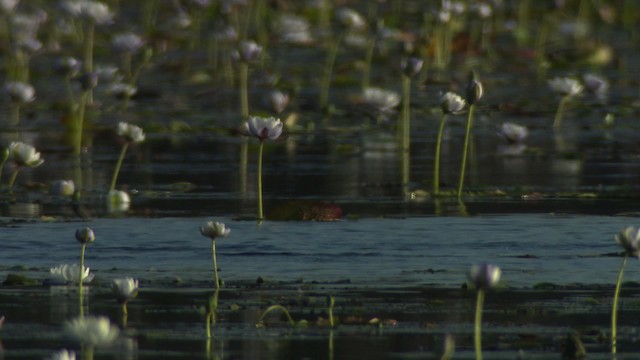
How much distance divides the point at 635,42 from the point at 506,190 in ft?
34.7

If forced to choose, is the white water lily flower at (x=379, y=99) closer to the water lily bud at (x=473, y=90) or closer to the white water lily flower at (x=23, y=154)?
the water lily bud at (x=473, y=90)

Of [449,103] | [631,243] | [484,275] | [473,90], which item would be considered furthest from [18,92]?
[484,275]

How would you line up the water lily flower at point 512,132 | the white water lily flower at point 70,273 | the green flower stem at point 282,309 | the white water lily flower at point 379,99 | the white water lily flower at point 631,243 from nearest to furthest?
the white water lily flower at point 631,243 < the green flower stem at point 282,309 < the white water lily flower at point 70,273 < the water lily flower at point 512,132 < the white water lily flower at point 379,99

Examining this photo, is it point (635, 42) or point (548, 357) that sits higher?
point (635, 42)

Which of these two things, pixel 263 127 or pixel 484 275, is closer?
pixel 484 275

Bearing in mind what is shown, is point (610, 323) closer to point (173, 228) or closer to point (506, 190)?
point (173, 228)

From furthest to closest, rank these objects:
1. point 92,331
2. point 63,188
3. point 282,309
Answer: point 63,188 → point 282,309 → point 92,331

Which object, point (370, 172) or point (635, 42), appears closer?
point (370, 172)

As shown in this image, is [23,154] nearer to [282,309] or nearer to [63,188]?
[63,188]

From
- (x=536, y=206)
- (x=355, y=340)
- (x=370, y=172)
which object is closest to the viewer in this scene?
(x=355, y=340)

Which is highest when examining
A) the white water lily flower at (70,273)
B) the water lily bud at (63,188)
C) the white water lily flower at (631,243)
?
the water lily bud at (63,188)

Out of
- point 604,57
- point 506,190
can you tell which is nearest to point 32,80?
point 604,57

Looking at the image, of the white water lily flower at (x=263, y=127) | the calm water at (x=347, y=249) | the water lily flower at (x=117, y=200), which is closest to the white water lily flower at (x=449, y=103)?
the calm water at (x=347, y=249)

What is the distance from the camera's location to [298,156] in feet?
35.3
